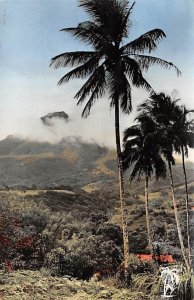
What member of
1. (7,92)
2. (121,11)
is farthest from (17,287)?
(121,11)

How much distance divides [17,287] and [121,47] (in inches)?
145

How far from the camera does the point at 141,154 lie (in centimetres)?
780

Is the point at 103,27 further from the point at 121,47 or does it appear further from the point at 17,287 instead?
Answer: the point at 17,287

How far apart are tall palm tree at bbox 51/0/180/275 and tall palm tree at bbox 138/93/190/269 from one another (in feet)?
0.74

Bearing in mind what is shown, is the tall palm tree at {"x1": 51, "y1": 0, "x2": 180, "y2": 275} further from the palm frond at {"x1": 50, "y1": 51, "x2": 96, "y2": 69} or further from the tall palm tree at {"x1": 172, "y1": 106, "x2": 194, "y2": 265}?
the tall palm tree at {"x1": 172, "y1": 106, "x2": 194, "y2": 265}

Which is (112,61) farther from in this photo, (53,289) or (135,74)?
(53,289)

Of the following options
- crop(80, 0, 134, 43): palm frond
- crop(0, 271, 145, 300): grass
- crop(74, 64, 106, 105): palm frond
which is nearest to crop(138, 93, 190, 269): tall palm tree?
crop(74, 64, 106, 105): palm frond

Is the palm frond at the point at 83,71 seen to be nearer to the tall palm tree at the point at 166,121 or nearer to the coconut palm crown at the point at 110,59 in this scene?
the coconut palm crown at the point at 110,59

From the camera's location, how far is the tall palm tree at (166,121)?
25.4ft

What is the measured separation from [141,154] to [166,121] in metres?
0.65

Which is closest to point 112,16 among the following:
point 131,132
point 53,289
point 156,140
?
point 131,132

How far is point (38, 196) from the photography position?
7773 mm

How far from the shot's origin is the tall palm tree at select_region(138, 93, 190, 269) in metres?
7.73

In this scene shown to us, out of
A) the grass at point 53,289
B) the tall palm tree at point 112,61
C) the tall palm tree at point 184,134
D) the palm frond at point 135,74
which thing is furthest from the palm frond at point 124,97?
the grass at point 53,289
